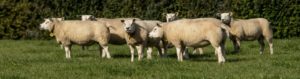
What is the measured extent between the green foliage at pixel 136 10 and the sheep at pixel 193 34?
498 inches

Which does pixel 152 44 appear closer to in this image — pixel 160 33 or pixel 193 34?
pixel 160 33

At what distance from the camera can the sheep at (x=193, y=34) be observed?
17.5 metres

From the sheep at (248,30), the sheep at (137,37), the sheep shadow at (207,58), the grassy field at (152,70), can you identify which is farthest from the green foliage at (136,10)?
the grassy field at (152,70)


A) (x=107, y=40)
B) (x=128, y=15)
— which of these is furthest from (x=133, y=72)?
(x=128, y=15)

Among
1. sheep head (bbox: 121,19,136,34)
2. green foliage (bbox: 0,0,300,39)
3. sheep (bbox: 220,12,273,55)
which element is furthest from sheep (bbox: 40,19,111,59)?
green foliage (bbox: 0,0,300,39)

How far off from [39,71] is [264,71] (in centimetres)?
499

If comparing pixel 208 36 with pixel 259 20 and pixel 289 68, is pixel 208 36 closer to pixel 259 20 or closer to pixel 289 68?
pixel 289 68

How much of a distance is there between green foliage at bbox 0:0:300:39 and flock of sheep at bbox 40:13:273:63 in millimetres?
8548

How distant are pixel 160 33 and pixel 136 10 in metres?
13.1

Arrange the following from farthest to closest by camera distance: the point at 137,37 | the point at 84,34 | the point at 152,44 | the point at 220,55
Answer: the point at 152,44
the point at 84,34
the point at 137,37
the point at 220,55

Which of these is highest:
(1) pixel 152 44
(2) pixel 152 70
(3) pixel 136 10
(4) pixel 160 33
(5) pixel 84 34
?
(2) pixel 152 70

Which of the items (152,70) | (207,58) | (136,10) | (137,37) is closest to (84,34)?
(137,37)

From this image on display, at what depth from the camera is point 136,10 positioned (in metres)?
32.2

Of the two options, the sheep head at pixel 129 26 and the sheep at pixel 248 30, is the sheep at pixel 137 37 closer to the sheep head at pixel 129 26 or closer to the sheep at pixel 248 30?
the sheep head at pixel 129 26
